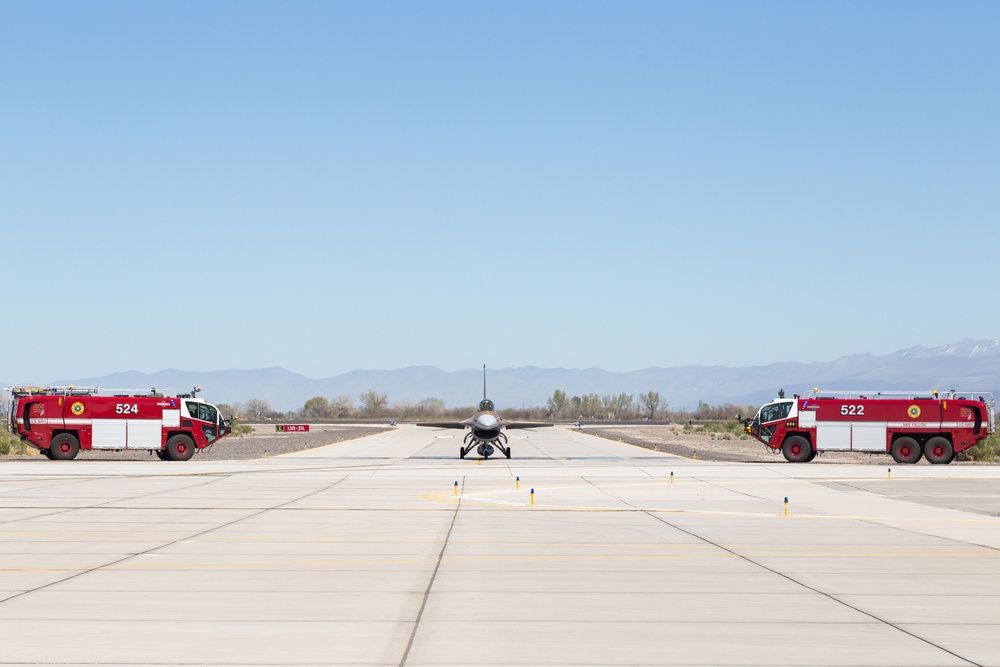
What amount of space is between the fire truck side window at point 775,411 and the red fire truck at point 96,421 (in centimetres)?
2622

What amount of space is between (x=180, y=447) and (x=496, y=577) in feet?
112

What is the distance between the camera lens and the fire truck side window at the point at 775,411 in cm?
4428

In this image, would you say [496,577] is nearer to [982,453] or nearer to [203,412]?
[203,412]

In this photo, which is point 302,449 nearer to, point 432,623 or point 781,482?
point 781,482

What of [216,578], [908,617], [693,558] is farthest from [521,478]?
[908,617]

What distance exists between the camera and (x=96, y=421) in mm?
43500

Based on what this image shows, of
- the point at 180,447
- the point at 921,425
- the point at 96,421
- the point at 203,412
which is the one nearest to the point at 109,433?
the point at 96,421

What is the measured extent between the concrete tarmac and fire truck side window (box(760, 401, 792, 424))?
15.8 meters

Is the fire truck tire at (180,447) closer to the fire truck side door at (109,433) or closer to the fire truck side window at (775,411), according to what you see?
the fire truck side door at (109,433)

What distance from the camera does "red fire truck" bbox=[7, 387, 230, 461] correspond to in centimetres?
4341

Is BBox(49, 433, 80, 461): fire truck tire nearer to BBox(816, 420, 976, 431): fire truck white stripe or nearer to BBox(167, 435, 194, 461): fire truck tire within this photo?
A: BBox(167, 435, 194, 461): fire truck tire

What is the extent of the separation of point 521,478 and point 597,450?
23.8 m

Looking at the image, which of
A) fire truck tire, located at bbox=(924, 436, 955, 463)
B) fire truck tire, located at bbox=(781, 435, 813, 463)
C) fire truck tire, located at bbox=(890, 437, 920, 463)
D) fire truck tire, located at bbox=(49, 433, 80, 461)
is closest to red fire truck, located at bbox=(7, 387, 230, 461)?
fire truck tire, located at bbox=(49, 433, 80, 461)

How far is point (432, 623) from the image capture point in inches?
406
